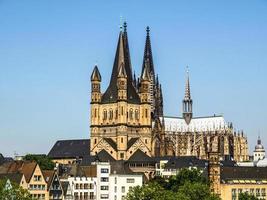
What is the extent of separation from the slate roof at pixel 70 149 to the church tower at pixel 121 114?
7605 millimetres

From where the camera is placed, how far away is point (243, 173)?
488 feet

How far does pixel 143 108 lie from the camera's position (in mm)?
179500

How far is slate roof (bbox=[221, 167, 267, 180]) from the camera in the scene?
146425 millimetres

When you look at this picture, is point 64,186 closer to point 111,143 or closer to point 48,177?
point 48,177

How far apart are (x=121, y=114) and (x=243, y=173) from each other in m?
34.7

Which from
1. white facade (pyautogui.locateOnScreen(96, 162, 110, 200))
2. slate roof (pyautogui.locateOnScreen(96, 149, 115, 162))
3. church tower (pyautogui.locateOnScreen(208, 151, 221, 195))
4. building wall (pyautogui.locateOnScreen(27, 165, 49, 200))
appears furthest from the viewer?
slate roof (pyautogui.locateOnScreen(96, 149, 115, 162))

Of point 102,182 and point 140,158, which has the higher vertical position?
point 140,158

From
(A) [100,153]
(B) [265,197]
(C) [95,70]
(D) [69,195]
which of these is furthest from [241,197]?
(C) [95,70]

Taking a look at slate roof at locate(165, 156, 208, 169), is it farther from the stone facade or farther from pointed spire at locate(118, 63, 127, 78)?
pointed spire at locate(118, 63, 127, 78)

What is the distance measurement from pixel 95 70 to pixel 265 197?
4789 cm

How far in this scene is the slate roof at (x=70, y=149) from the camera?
185550 millimetres

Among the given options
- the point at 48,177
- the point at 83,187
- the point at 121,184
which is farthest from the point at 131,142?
the point at 48,177

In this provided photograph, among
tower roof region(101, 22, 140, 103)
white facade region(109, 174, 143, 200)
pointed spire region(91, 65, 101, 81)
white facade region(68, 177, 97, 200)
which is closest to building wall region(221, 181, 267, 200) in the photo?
white facade region(109, 174, 143, 200)

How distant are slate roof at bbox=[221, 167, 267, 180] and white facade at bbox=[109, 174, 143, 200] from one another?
1336 cm
